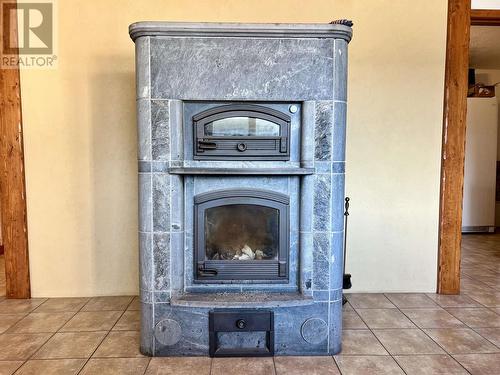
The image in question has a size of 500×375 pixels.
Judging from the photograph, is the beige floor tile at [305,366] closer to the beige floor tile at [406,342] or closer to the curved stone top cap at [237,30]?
the beige floor tile at [406,342]

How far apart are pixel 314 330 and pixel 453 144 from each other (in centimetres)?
177

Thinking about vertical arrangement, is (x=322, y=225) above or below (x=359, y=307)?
above

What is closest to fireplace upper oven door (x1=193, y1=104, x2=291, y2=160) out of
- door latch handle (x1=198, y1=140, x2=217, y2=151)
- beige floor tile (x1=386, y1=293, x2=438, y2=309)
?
door latch handle (x1=198, y1=140, x2=217, y2=151)

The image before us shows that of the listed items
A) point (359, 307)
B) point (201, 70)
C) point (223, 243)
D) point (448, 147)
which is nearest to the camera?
point (201, 70)

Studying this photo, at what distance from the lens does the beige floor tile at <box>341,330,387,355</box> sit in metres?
1.98

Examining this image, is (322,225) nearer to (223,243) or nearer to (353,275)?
(223,243)

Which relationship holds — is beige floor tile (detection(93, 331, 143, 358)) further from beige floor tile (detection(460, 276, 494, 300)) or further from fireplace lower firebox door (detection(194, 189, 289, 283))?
beige floor tile (detection(460, 276, 494, 300))

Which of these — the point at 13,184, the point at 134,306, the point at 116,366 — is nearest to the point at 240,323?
the point at 116,366

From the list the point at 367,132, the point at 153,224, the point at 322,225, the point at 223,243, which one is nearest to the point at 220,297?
the point at 223,243

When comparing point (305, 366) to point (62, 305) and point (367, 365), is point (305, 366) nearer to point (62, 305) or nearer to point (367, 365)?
point (367, 365)

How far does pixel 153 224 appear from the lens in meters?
1.92

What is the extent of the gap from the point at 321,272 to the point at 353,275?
99 centimetres

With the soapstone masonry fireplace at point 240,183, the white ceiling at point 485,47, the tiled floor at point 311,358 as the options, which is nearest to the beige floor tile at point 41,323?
the tiled floor at point 311,358

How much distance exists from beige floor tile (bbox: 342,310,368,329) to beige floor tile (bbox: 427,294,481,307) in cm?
68
